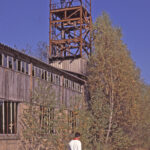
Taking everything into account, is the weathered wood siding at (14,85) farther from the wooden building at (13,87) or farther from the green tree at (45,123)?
the green tree at (45,123)

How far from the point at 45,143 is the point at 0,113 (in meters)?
3.46

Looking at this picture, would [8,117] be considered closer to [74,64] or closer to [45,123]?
[45,123]

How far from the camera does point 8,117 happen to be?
2241 cm

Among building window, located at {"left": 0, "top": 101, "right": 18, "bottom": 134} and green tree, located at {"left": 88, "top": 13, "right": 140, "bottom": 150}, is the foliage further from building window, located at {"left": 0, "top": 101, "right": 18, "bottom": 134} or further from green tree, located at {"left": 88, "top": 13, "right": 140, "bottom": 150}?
green tree, located at {"left": 88, "top": 13, "right": 140, "bottom": 150}

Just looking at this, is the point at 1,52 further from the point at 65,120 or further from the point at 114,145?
the point at 114,145

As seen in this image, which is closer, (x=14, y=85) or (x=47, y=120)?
(x=47, y=120)

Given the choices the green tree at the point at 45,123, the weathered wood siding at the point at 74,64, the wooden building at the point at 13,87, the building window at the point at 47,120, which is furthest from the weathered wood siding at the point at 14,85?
the weathered wood siding at the point at 74,64

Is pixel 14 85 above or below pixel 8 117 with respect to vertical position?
above

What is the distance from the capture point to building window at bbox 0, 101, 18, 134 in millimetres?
21688

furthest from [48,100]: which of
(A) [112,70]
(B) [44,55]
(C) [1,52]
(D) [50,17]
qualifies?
(B) [44,55]

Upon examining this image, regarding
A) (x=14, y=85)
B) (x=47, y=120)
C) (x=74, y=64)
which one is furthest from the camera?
(x=74, y=64)

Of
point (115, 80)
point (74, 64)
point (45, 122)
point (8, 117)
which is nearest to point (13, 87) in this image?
point (8, 117)

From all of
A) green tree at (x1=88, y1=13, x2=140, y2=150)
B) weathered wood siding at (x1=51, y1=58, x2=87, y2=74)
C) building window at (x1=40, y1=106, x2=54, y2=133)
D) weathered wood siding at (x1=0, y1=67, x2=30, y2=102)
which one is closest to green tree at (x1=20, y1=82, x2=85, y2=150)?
building window at (x1=40, y1=106, x2=54, y2=133)

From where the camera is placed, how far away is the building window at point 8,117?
21.7 m
